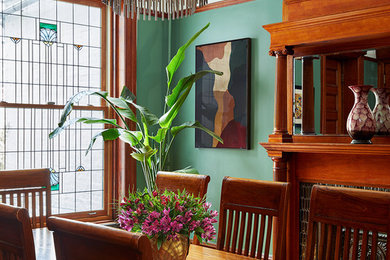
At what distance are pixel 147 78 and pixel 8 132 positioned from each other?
1405 mm

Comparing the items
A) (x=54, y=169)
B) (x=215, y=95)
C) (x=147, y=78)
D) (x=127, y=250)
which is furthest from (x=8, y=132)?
(x=127, y=250)

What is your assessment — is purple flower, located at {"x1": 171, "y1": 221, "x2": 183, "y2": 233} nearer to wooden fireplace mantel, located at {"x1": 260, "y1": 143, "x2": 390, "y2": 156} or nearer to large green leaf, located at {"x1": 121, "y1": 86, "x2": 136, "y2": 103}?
wooden fireplace mantel, located at {"x1": 260, "y1": 143, "x2": 390, "y2": 156}

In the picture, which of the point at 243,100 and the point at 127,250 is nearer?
the point at 127,250

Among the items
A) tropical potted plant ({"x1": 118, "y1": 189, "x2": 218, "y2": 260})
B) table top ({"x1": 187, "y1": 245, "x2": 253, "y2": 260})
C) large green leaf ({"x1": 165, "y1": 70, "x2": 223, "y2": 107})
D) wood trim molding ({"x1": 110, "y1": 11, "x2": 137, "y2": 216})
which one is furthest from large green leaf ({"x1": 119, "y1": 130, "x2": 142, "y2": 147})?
tropical potted plant ({"x1": 118, "y1": 189, "x2": 218, "y2": 260})

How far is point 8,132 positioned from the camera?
406cm

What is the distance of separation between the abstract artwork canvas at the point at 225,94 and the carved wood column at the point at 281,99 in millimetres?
688

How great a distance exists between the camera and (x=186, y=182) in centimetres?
260

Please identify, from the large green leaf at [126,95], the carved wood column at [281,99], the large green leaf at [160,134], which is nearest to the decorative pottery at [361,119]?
the carved wood column at [281,99]

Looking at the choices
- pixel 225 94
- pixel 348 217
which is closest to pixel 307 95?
pixel 225 94

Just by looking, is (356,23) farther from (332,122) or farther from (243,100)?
(243,100)

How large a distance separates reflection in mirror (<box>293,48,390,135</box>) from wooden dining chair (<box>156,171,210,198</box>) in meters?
1.28

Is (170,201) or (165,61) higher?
(165,61)

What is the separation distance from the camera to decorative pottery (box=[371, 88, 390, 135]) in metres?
3.20

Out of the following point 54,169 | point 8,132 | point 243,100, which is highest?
point 243,100
